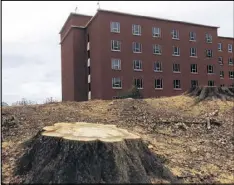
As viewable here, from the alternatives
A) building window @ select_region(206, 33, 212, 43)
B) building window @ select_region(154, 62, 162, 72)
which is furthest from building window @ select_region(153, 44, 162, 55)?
building window @ select_region(206, 33, 212, 43)

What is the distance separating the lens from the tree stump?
7020 millimetres

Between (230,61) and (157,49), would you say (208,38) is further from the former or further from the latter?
(230,61)

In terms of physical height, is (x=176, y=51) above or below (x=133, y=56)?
above

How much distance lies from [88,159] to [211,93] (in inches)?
522

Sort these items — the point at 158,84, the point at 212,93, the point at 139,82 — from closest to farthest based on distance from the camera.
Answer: the point at 212,93, the point at 139,82, the point at 158,84

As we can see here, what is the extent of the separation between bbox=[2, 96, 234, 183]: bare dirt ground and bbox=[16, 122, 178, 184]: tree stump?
2.15 ft

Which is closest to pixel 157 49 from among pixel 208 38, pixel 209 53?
pixel 209 53

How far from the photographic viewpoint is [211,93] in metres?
19.2

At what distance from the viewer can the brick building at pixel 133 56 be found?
135 ft

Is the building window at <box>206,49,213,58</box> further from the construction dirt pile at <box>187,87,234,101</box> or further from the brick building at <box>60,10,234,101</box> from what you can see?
the construction dirt pile at <box>187,87,234,101</box>

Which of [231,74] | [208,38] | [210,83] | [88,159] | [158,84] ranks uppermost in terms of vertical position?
[208,38]

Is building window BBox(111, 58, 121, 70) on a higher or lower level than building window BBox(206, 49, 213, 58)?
lower

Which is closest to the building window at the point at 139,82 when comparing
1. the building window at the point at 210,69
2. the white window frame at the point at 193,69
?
the white window frame at the point at 193,69

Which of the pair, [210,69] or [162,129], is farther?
[210,69]
